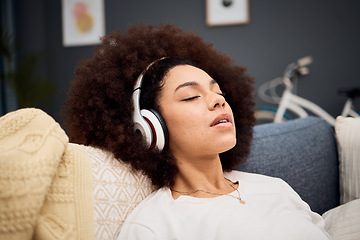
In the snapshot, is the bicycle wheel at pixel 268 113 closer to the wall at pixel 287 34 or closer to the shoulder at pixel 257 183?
the wall at pixel 287 34

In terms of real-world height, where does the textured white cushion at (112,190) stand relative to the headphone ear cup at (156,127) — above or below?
below

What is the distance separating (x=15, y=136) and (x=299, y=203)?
91cm

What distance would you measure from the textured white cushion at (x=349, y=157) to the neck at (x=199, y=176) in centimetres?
71

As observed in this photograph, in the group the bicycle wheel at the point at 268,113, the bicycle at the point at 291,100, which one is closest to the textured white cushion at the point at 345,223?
the bicycle at the point at 291,100

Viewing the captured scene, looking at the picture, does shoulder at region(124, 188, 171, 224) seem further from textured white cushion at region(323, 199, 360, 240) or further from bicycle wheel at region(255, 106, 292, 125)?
bicycle wheel at region(255, 106, 292, 125)

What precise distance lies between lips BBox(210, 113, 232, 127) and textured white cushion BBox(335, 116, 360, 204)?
0.78m

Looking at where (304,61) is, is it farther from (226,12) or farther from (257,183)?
(257,183)

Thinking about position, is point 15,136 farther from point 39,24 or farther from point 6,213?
point 39,24

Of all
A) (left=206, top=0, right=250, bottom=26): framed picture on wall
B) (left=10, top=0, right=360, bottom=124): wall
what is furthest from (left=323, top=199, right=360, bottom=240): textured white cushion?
(left=206, top=0, right=250, bottom=26): framed picture on wall

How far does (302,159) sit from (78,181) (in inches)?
39.9

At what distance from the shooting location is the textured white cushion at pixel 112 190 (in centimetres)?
83

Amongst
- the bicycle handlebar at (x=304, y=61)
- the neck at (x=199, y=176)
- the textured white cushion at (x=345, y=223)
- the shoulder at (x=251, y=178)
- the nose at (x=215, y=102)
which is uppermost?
the bicycle handlebar at (x=304, y=61)

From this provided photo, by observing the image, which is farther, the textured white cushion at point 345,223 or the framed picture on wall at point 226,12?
the framed picture on wall at point 226,12

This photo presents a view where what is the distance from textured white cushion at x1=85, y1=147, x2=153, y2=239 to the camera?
825 mm
